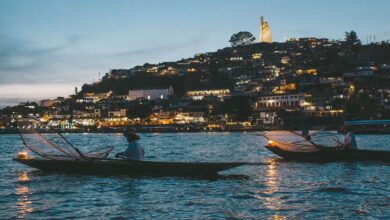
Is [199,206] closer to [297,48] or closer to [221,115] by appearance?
[221,115]

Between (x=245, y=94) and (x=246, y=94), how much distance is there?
35 centimetres

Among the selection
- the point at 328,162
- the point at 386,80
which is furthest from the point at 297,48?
the point at 328,162

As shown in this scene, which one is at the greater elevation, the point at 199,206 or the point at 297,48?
the point at 297,48

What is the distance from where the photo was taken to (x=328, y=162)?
2375 cm

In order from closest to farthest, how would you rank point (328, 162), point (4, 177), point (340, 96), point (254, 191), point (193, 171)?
point (254, 191) → point (193, 171) → point (4, 177) → point (328, 162) → point (340, 96)

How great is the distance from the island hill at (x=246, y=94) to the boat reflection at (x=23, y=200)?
3874 inches

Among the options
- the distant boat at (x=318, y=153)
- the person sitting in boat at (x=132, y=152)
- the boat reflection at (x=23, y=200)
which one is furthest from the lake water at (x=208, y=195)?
the distant boat at (x=318, y=153)

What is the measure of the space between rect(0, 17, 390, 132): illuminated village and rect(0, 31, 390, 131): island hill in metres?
0.22

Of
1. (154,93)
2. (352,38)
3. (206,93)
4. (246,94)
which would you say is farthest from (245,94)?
(352,38)

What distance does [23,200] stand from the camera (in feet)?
47.9

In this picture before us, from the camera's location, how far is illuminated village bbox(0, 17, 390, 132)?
4710 inches

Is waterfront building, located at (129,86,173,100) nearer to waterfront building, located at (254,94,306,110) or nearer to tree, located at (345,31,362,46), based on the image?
waterfront building, located at (254,94,306,110)

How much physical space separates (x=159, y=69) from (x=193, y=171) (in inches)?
7206

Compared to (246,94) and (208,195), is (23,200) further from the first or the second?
(246,94)
